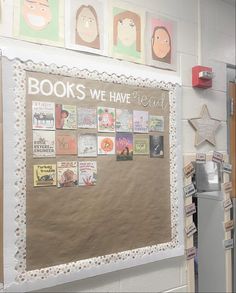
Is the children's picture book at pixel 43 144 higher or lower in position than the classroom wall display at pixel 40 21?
lower

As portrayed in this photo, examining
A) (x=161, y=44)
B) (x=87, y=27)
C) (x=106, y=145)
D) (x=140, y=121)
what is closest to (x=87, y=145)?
(x=106, y=145)

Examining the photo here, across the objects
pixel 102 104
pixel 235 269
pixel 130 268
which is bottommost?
pixel 235 269

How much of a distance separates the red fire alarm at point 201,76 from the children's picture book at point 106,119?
1.84 feet

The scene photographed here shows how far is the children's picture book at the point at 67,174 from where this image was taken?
1297 millimetres

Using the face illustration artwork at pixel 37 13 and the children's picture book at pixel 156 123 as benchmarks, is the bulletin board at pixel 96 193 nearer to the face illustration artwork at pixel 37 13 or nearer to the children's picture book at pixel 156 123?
the children's picture book at pixel 156 123

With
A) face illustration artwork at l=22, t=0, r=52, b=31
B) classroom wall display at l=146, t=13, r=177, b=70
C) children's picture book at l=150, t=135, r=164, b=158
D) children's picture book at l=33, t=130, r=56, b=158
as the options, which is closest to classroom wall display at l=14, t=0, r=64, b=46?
face illustration artwork at l=22, t=0, r=52, b=31

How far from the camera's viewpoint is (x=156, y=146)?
1560 mm

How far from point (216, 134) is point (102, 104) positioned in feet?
2.57

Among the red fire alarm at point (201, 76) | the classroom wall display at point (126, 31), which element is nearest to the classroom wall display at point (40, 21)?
the classroom wall display at point (126, 31)

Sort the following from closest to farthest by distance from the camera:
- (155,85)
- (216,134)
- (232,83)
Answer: (155,85) < (216,134) < (232,83)

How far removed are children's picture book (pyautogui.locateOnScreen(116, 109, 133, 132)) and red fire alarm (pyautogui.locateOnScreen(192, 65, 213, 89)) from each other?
1.55 ft

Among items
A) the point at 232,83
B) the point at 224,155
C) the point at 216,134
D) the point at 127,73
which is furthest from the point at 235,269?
the point at 127,73

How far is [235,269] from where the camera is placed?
1.77m

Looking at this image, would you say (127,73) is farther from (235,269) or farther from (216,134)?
(235,269)
